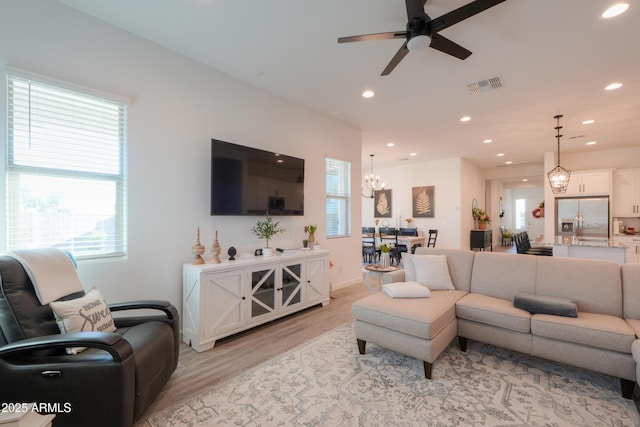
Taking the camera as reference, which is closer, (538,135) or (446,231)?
(538,135)

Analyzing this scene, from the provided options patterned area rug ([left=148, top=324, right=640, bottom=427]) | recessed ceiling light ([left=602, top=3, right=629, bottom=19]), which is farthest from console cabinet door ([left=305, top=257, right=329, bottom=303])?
recessed ceiling light ([left=602, top=3, right=629, bottom=19])

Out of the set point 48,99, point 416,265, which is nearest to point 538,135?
point 416,265

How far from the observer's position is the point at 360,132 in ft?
18.3

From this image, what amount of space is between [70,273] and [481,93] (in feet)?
16.4

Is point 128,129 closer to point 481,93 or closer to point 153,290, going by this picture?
point 153,290

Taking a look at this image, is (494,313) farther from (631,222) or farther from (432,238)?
(631,222)

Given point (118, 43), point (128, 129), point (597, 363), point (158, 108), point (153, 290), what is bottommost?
point (597, 363)

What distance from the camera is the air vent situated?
3.54m

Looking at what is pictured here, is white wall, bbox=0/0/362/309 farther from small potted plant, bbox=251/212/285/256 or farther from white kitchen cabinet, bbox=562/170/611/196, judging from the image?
white kitchen cabinet, bbox=562/170/611/196

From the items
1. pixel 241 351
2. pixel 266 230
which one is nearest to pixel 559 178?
pixel 266 230

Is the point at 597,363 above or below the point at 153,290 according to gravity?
below

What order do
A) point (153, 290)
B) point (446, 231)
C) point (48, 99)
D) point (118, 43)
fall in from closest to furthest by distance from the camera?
point (48, 99) → point (118, 43) → point (153, 290) → point (446, 231)

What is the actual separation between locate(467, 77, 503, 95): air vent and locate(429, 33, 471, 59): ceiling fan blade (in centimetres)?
142

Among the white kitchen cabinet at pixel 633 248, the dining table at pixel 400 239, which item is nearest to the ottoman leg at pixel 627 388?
the white kitchen cabinet at pixel 633 248
